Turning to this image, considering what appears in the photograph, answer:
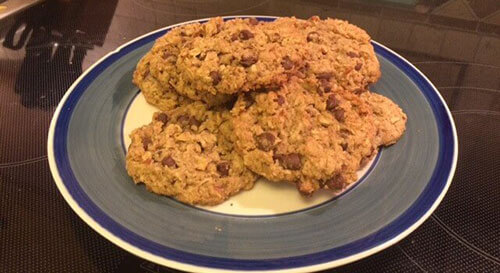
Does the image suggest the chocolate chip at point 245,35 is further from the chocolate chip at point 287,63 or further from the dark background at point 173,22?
the dark background at point 173,22

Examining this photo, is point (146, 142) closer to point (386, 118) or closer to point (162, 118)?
point (162, 118)

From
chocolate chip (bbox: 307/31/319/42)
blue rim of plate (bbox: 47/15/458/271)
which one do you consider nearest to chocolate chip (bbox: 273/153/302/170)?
blue rim of plate (bbox: 47/15/458/271)

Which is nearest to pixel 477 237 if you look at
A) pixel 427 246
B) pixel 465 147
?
pixel 427 246

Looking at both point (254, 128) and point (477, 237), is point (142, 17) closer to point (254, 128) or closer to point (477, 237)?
point (254, 128)

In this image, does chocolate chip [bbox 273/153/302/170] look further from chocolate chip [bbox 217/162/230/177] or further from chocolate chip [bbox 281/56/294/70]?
chocolate chip [bbox 281/56/294/70]

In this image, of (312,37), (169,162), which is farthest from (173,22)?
(169,162)

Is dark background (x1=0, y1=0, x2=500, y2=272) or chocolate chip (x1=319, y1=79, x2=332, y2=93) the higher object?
chocolate chip (x1=319, y1=79, x2=332, y2=93)

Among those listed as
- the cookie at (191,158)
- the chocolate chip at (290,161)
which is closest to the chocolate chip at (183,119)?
the cookie at (191,158)
